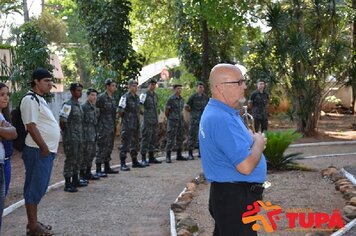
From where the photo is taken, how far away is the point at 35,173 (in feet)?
17.2

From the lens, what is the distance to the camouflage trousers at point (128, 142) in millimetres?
10146

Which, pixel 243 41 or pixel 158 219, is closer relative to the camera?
pixel 158 219

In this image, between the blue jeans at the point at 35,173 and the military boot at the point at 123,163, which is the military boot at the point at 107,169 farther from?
the blue jeans at the point at 35,173

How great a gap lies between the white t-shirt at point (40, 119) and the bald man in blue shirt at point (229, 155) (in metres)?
2.60

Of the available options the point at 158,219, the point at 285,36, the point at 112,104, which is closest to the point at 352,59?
the point at 285,36

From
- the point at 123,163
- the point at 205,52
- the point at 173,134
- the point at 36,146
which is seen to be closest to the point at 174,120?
the point at 173,134

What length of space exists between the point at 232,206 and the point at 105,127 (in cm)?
666

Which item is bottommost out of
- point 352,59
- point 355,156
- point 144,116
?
point 355,156

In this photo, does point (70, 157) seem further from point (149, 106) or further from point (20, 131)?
point (149, 106)

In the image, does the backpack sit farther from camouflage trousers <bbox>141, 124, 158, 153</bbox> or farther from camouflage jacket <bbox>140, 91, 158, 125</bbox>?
camouflage trousers <bbox>141, 124, 158, 153</bbox>

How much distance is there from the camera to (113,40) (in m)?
15.2

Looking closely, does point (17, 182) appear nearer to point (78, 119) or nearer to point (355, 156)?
point (78, 119)

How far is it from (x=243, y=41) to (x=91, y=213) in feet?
48.3

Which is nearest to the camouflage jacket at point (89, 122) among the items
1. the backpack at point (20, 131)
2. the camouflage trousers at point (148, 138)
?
the camouflage trousers at point (148, 138)
